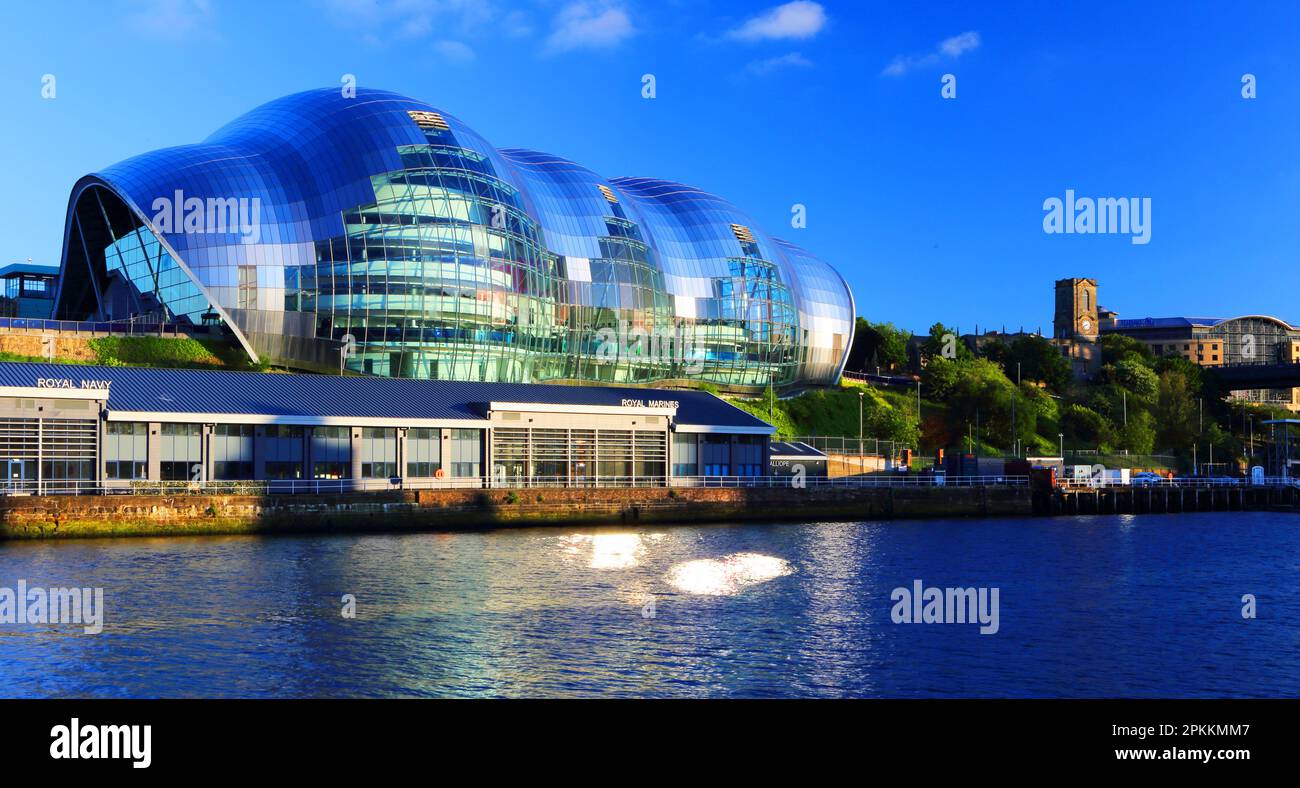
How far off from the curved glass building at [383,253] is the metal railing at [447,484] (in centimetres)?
2458

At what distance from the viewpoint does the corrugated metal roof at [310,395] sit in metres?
70.0

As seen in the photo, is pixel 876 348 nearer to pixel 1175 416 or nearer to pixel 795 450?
pixel 1175 416

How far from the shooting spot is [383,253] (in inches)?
3871

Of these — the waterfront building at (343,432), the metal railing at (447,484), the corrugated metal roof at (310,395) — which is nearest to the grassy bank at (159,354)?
the corrugated metal roof at (310,395)

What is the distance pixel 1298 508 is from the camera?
112812 millimetres

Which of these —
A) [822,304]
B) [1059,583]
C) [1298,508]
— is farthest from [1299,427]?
[1059,583]

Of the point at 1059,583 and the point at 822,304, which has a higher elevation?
the point at 822,304

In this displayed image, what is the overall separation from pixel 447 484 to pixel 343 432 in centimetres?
696

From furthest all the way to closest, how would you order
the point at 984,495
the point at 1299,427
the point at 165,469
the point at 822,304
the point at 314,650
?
the point at 1299,427, the point at 822,304, the point at 984,495, the point at 165,469, the point at 314,650

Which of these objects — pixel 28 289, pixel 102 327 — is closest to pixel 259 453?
pixel 102 327

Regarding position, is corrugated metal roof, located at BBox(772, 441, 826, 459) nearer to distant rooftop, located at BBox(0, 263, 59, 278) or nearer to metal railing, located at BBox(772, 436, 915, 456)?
metal railing, located at BBox(772, 436, 915, 456)

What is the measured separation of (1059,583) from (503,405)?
40.9m

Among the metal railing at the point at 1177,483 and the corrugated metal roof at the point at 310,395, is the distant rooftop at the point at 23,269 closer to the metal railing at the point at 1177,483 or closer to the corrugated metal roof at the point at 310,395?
the corrugated metal roof at the point at 310,395
